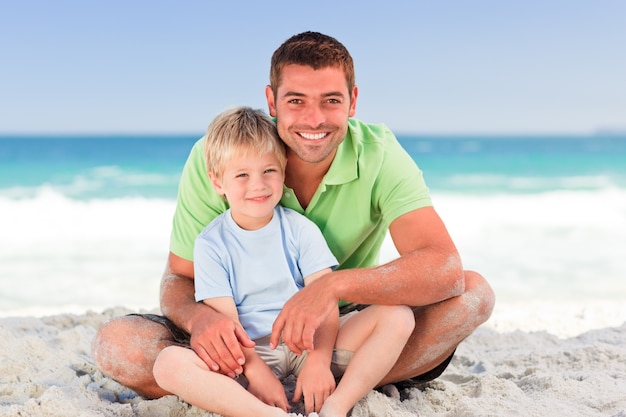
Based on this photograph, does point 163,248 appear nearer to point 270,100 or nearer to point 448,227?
point 448,227

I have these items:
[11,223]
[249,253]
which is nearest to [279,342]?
[249,253]

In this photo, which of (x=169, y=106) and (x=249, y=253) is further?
(x=169, y=106)

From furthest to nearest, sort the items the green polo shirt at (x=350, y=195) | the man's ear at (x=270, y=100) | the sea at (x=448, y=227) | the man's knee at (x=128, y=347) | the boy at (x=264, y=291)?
the sea at (x=448, y=227), the man's ear at (x=270, y=100), the green polo shirt at (x=350, y=195), the man's knee at (x=128, y=347), the boy at (x=264, y=291)

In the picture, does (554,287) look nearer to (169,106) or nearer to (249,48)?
(249,48)

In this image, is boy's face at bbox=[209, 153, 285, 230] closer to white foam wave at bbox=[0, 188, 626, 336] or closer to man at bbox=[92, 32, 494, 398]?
man at bbox=[92, 32, 494, 398]

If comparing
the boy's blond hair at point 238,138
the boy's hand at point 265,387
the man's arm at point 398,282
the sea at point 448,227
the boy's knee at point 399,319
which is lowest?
the sea at point 448,227

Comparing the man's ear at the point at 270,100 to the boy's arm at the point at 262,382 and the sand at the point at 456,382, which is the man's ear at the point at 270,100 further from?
the sand at the point at 456,382

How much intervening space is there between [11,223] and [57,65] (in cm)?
1328

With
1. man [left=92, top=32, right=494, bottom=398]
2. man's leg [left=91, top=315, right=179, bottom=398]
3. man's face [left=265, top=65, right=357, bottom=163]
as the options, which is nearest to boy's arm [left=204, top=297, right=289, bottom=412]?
man [left=92, top=32, right=494, bottom=398]

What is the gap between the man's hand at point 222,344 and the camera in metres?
2.37

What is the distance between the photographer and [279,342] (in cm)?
260

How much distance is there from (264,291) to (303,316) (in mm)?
300

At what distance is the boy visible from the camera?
7.90ft

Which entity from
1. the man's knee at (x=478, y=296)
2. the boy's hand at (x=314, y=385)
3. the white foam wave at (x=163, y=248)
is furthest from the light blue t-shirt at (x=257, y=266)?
the white foam wave at (x=163, y=248)
